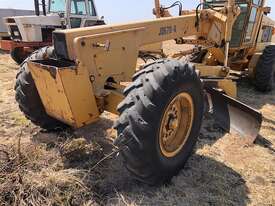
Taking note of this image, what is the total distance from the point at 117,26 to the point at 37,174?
187 cm

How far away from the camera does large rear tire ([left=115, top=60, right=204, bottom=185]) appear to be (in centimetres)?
330

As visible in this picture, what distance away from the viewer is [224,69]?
632 cm

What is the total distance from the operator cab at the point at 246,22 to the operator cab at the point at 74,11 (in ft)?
19.6

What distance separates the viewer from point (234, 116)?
17.4 feet

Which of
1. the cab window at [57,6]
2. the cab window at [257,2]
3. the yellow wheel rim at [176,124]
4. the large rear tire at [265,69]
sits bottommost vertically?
the large rear tire at [265,69]

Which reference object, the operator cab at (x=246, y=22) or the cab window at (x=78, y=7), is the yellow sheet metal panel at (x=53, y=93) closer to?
the operator cab at (x=246, y=22)

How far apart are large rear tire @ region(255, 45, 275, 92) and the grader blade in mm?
2674

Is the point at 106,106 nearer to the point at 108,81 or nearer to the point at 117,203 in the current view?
the point at 108,81

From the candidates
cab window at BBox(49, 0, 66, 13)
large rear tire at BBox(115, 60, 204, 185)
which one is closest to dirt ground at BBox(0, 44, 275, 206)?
large rear tire at BBox(115, 60, 204, 185)

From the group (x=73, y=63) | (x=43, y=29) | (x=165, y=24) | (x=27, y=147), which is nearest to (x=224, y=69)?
(x=165, y=24)

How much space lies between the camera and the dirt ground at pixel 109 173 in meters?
3.35

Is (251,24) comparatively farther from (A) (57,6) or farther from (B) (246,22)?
(A) (57,6)

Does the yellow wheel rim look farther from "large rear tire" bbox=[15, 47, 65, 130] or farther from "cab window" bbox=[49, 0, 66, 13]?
"cab window" bbox=[49, 0, 66, 13]

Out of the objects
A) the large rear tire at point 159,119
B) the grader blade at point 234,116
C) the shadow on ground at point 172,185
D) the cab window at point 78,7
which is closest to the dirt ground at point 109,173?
the shadow on ground at point 172,185
